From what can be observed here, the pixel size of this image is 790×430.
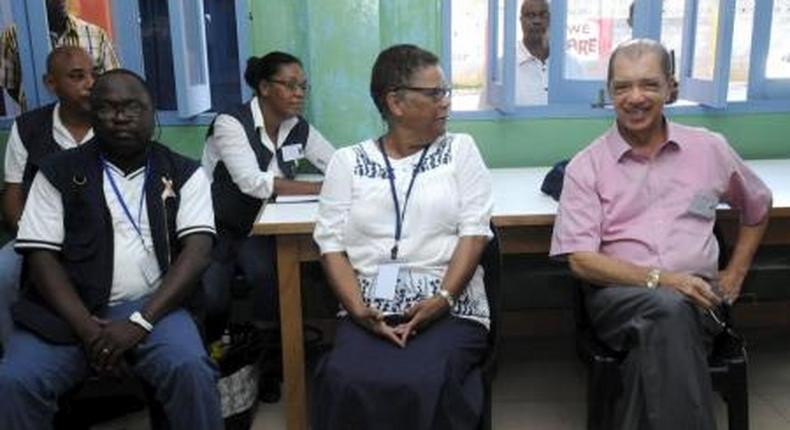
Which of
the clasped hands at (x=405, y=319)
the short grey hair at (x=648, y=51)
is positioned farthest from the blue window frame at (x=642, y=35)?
the clasped hands at (x=405, y=319)

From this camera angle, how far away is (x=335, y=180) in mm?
1931

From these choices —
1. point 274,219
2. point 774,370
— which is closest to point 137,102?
point 274,219

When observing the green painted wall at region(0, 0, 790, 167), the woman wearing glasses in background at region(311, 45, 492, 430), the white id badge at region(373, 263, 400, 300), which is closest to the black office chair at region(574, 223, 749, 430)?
the woman wearing glasses in background at region(311, 45, 492, 430)

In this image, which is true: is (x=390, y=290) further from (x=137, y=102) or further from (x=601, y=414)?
(x=137, y=102)

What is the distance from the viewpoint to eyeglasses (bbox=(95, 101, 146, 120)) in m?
1.93

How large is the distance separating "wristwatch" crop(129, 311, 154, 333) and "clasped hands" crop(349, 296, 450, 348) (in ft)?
1.74

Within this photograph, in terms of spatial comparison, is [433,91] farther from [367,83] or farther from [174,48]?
[174,48]

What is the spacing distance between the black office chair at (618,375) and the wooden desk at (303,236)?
348mm

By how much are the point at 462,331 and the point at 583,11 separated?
66.6 inches

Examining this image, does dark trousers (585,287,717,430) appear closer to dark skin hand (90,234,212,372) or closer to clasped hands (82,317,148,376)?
dark skin hand (90,234,212,372)

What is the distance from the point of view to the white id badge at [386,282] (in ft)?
6.10

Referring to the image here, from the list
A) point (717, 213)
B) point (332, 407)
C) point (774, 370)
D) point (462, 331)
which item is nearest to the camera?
point (332, 407)

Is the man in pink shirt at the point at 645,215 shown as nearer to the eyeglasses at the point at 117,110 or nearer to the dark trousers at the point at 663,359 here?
the dark trousers at the point at 663,359

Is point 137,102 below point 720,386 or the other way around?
the other way around
